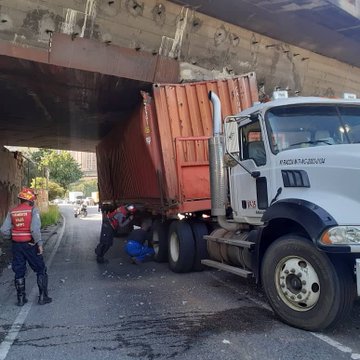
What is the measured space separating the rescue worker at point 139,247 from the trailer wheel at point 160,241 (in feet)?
0.67

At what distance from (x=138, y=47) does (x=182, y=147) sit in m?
2.77

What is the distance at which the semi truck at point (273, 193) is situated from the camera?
4461mm

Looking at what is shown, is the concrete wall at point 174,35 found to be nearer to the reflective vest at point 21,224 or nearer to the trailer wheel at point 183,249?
the reflective vest at point 21,224

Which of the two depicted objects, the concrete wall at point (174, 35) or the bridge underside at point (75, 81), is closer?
the concrete wall at point (174, 35)

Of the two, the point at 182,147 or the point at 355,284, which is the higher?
the point at 182,147

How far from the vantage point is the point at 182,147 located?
28.5 ft

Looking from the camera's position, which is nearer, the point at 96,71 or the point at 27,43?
the point at 27,43

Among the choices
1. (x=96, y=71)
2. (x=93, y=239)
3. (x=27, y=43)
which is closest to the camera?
(x=27, y=43)

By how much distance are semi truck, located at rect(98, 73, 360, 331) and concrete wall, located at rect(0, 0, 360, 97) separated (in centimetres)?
176

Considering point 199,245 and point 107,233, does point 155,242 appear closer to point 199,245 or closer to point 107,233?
point 107,233

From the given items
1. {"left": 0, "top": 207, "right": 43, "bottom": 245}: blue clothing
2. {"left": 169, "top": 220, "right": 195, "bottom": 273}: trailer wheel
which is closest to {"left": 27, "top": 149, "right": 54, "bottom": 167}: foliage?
{"left": 169, "top": 220, "right": 195, "bottom": 273}: trailer wheel

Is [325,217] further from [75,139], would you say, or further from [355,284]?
[75,139]

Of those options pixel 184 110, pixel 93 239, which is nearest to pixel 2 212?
pixel 93 239

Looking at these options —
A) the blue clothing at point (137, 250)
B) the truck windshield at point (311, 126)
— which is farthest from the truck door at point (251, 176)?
the blue clothing at point (137, 250)
